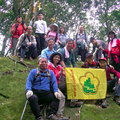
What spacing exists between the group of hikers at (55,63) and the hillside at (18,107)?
0.82 ft

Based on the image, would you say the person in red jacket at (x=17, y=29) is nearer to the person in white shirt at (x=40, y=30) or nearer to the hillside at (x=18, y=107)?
the person in white shirt at (x=40, y=30)

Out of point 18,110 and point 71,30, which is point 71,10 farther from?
point 18,110

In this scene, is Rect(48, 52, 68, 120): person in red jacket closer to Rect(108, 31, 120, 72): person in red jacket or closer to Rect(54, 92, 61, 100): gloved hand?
Rect(54, 92, 61, 100): gloved hand

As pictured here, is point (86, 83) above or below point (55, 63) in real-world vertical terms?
below

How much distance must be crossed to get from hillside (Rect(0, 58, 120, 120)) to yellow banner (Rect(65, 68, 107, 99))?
0.32m

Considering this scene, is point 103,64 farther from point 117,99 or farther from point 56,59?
point 56,59

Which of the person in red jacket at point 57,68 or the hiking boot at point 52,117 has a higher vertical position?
the person in red jacket at point 57,68

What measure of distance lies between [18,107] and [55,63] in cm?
151

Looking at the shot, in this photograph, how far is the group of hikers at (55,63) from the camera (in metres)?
5.16

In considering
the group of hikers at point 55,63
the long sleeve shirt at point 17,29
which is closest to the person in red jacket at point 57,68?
the group of hikers at point 55,63

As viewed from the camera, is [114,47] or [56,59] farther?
[114,47]

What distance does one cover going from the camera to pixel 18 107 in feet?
18.4

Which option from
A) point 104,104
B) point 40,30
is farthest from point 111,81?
point 40,30

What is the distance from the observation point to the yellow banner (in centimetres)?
614
